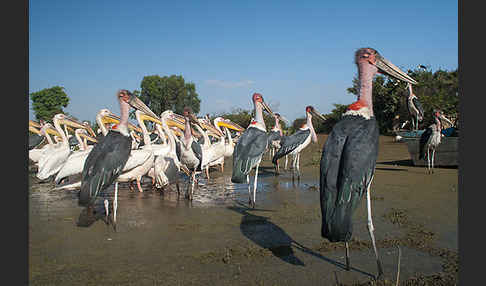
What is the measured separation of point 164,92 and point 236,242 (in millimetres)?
48303

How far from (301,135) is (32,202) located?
7.39 metres

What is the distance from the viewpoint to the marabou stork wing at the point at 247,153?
6.96 m

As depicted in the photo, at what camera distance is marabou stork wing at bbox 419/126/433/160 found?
37.8ft

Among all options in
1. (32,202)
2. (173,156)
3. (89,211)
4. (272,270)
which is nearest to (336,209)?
(272,270)

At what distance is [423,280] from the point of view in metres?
3.38

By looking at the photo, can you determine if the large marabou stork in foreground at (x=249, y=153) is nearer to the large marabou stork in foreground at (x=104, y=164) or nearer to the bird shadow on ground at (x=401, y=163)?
the large marabou stork in foreground at (x=104, y=164)

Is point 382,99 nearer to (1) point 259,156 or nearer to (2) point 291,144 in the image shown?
(2) point 291,144

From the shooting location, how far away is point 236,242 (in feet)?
15.8

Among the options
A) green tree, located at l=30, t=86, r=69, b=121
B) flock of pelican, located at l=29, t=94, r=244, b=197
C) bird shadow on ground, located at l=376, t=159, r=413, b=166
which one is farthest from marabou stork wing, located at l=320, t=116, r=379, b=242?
Answer: green tree, located at l=30, t=86, r=69, b=121

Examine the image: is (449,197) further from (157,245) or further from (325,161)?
(157,245)

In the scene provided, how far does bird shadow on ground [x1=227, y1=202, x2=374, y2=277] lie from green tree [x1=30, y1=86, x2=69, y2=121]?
50.1 meters

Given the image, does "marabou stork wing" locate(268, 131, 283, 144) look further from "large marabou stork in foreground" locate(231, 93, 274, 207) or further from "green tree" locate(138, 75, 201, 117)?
"green tree" locate(138, 75, 201, 117)

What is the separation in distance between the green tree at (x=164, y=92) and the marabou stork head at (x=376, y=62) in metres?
47.4

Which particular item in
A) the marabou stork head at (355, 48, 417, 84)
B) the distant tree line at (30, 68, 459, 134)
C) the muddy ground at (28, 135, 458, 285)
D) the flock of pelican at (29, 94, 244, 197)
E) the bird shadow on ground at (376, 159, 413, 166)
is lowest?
the muddy ground at (28, 135, 458, 285)
